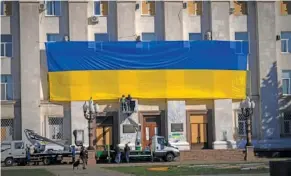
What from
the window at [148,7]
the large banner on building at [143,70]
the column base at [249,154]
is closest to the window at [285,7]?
the large banner on building at [143,70]

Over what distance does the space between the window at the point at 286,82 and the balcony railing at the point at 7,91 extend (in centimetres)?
2398

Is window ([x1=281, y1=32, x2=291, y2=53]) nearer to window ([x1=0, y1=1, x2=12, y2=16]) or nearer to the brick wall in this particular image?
the brick wall

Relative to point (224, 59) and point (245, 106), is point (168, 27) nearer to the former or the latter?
point (224, 59)

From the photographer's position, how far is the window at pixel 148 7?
55531 mm

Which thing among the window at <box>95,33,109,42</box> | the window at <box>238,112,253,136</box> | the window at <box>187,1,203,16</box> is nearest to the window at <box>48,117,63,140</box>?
the window at <box>95,33,109,42</box>

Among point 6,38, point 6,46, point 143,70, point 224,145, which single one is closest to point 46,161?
point 143,70

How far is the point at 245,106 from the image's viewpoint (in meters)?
49.1

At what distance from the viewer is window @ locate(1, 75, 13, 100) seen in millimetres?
53750

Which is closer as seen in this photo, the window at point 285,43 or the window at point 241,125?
the window at point 241,125

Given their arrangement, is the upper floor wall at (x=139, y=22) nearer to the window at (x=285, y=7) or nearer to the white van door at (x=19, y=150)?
the window at (x=285, y=7)

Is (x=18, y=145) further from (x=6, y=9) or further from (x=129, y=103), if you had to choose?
(x=6, y=9)

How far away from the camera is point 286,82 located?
5641 centimetres

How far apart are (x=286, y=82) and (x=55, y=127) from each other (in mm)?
20953

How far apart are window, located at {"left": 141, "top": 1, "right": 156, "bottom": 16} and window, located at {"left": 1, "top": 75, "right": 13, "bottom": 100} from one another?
13.0 metres
